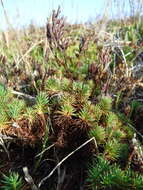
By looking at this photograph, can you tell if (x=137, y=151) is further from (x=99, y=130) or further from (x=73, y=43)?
(x=73, y=43)

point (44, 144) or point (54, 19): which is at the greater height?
point (54, 19)

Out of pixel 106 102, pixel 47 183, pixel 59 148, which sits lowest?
pixel 47 183

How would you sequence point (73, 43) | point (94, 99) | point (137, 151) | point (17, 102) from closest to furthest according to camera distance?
1. point (137, 151)
2. point (17, 102)
3. point (94, 99)
4. point (73, 43)

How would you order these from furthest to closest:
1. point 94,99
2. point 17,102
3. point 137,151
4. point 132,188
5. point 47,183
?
point 94,99 → point 17,102 → point 47,183 → point 137,151 → point 132,188

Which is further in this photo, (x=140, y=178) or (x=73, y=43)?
(x=73, y=43)

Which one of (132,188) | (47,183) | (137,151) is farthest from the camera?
(47,183)

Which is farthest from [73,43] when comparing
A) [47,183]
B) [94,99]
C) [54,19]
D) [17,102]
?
[47,183]

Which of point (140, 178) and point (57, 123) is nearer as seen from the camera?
point (140, 178)

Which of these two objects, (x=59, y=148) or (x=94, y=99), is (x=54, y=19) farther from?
(x=59, y=148)

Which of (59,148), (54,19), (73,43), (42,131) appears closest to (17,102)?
(42,131)
